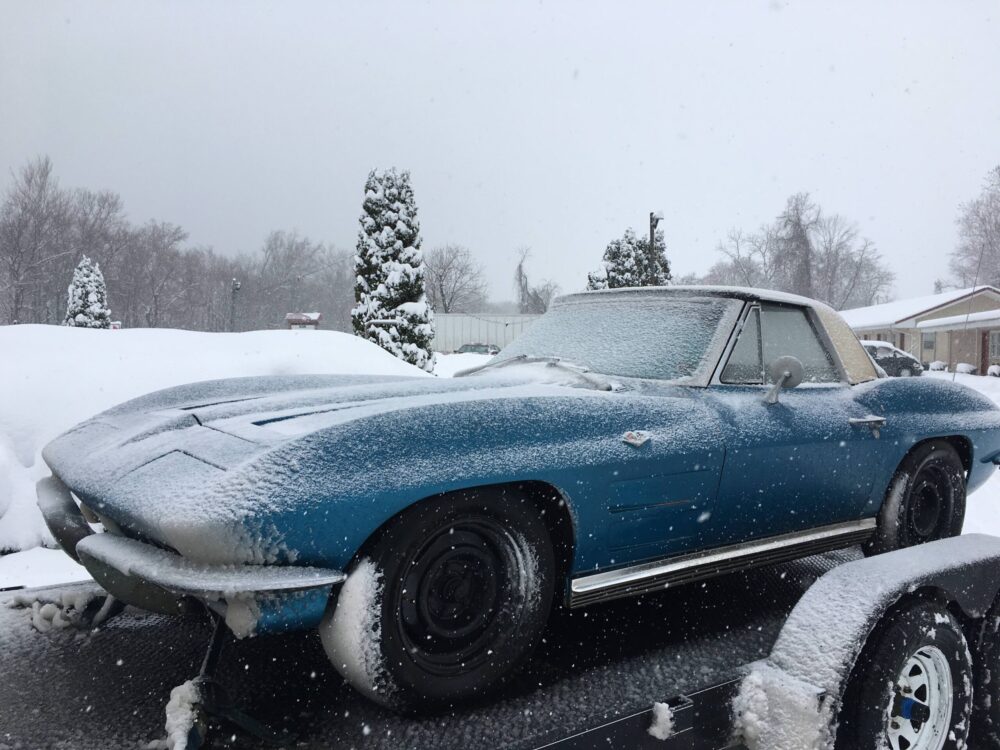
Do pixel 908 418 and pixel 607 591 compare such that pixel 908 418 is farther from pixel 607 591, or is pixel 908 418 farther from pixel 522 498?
pixel 522 498

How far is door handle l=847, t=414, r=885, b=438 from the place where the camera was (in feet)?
9.23

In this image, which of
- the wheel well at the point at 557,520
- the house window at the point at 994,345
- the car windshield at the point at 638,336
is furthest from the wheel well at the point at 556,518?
the house window at the point at 994,345

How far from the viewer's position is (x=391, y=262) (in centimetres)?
2138

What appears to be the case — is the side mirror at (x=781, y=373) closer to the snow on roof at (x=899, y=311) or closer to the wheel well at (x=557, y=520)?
Result: the wheel well at (x=557, y=520)

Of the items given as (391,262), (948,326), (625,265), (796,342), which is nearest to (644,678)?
(796,342)

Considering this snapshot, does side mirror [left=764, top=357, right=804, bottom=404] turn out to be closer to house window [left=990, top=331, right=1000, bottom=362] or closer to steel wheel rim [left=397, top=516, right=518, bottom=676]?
steel wheel rim [left=397, top=516, right=518, bottom=676]

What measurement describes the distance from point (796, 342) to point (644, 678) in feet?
5.82

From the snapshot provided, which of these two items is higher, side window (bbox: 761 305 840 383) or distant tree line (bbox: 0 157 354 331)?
distant tree line (bbox: 0 157 354 331)

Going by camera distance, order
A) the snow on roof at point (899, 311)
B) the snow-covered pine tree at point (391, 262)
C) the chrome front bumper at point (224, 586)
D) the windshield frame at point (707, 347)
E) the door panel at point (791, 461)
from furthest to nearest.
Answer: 1. the snow on roof at point (899, 311)
2. the snow-covered pine tree at point (391, 262)
3. the windshield frame at point (707, 347)
4. the door panel at point (791, 461)
5. the chrome front bumper at point (224, 586)

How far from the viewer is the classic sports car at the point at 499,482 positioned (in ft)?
5.14

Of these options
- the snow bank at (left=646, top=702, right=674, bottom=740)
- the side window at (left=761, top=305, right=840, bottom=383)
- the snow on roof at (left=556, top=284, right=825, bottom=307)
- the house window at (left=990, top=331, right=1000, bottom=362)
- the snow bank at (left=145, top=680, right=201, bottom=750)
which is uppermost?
the house window at (left=990, top=331, right=1000, bottom=362)

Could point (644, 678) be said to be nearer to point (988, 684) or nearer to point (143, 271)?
point (988, 684)

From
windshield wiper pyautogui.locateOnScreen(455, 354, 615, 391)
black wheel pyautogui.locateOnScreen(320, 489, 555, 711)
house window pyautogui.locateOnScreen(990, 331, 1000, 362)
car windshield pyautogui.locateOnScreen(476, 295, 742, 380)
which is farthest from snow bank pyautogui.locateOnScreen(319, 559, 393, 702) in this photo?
house window pyautogui.locateOnScreen(990, 331, 1000, 362)

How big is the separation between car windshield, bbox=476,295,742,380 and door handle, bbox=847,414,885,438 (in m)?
0.63
